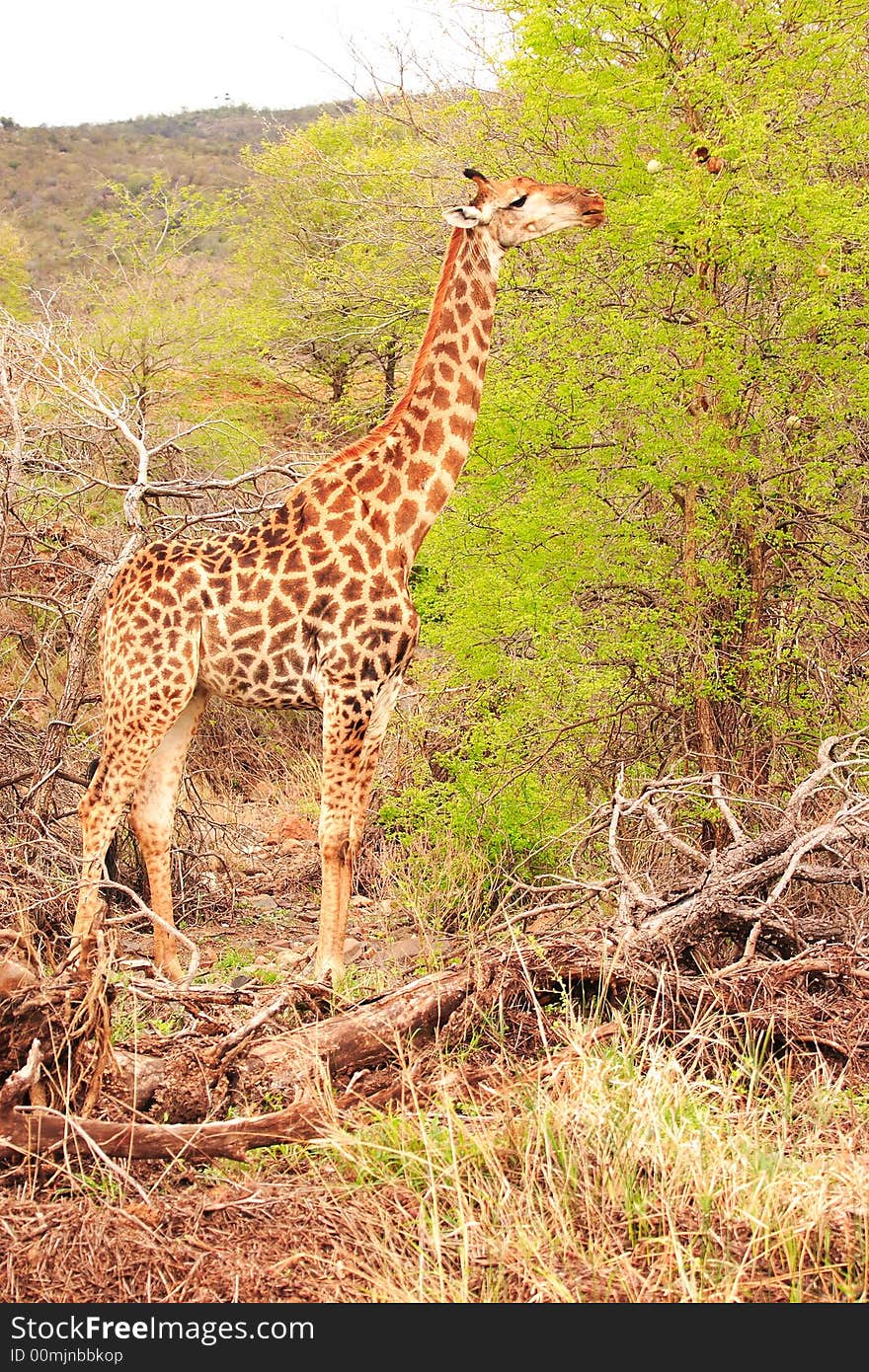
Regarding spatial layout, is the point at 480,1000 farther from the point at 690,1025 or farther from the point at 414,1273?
the point at 414,1273

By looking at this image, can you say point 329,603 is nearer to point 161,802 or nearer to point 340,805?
point 340,805

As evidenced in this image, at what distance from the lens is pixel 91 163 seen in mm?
44500

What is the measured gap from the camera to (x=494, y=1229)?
3.65 meters

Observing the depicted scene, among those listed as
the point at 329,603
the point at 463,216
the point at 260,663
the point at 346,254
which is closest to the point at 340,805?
the point at 260,663


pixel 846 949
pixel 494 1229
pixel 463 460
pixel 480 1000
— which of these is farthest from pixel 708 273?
pixel 494 1229

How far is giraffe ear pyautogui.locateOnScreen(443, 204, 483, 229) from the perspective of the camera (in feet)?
21.9

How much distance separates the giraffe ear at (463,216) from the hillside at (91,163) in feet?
92.3

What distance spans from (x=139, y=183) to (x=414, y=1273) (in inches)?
1697

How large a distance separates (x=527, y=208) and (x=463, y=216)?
0.36 m

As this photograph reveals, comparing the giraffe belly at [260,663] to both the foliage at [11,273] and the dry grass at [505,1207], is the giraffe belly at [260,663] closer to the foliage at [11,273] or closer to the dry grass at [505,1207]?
the dry grass at [505,1207]

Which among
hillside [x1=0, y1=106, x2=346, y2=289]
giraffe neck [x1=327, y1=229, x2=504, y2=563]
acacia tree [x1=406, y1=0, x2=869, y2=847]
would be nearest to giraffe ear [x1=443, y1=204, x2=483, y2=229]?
giraffe neck [x1=327, y1=229, x2=504, y2=563]

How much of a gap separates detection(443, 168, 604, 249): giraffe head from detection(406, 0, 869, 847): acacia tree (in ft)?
1.17

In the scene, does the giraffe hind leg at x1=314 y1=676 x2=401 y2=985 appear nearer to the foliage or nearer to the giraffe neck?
the giraffe neck

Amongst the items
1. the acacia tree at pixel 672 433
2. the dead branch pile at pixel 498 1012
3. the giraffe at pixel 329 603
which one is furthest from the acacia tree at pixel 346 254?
the dead branch pile at pixel 498 1012
